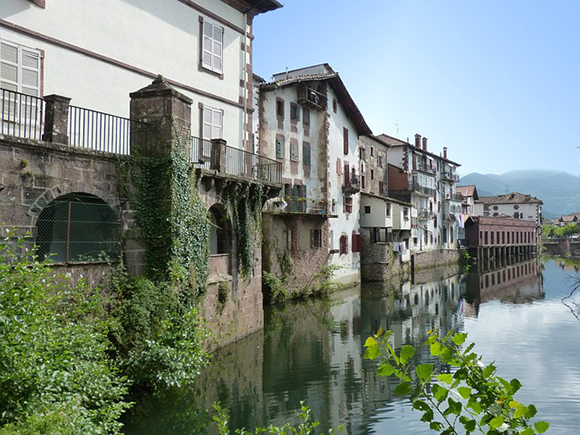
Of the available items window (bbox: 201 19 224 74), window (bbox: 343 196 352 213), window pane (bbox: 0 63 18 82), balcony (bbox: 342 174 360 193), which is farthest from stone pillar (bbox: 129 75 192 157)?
window (bbox: 343 196 352 213)

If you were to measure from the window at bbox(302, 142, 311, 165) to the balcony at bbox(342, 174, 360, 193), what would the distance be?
5028 millimetres

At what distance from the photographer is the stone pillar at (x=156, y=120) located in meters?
14.2

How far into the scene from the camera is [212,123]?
20.5 metres

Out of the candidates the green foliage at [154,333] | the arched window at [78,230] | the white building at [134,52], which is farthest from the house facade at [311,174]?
the arched window at [78,230]

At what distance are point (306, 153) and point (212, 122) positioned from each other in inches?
657

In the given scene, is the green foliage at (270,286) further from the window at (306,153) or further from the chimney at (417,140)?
the chimney at (417,140)

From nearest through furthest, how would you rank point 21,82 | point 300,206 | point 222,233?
point 21,82 < point 222,233 < point 300,206

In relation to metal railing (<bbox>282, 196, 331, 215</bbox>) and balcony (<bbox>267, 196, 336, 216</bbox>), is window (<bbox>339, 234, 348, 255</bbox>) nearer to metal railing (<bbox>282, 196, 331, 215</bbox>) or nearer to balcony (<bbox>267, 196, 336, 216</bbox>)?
balcony (<bbox>267, 196, 336, 216</bbox>)

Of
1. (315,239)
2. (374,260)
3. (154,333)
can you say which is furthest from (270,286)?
(154,333)

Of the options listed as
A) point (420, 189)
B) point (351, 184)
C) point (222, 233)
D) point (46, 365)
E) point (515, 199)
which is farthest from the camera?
point (515, 199)

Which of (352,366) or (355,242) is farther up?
(355,242)

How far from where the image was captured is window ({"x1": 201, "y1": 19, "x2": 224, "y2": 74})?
793 inches

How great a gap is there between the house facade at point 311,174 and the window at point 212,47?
36.8 feet

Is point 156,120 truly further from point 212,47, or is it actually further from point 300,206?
point 300,206
